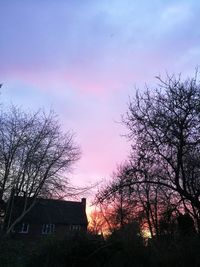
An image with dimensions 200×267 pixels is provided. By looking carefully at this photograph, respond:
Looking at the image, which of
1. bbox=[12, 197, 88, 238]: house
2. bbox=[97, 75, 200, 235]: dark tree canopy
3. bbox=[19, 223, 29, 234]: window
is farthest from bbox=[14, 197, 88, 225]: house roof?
bbox=[97, 75, 200, 235]: dark tree canopy

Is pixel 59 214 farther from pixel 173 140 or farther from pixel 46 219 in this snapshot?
pixel 173 140

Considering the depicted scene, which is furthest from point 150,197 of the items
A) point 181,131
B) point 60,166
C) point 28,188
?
point 181,131

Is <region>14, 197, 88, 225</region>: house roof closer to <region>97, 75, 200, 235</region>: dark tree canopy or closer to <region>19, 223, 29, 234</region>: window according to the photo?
<region>19, 223, 29, 234</region>: window

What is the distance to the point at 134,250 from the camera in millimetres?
16625

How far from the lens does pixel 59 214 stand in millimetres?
71938

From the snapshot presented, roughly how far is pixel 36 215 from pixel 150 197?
28.4 m

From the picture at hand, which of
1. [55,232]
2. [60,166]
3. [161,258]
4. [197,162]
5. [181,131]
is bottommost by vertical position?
[161,258]

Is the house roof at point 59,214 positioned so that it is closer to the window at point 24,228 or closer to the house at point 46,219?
the house at point 46,219

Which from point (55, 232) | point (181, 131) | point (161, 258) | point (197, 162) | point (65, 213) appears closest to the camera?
point (161, 258)

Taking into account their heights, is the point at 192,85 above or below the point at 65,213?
below

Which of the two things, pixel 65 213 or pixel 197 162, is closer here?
pixel 197 162

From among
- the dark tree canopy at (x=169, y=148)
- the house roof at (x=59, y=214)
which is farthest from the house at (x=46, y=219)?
the dark tree canopy at (x=169, y=148)

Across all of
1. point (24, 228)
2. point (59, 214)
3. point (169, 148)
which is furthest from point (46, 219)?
point (169, 148)

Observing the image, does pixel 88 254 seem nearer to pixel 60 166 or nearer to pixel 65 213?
pixel 60 166
